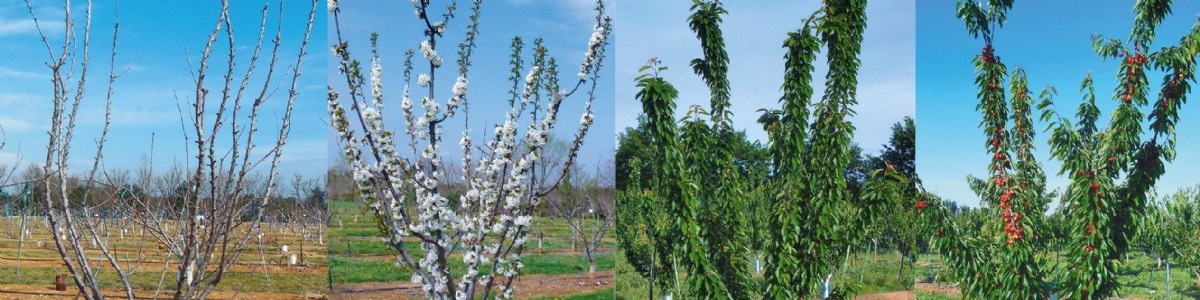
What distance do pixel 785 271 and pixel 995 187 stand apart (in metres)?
1.42

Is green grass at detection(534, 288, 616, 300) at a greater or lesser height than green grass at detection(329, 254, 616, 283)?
lesser

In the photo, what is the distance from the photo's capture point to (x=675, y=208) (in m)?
3.94

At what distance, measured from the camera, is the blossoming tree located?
350 centimetres

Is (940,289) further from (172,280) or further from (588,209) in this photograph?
(172,280)

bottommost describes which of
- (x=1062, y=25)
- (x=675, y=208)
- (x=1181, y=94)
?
(x=675, y=208)

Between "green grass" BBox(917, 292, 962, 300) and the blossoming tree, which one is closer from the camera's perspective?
the blossoming tree

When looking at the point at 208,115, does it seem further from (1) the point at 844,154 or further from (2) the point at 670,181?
(1) the point at 844,154

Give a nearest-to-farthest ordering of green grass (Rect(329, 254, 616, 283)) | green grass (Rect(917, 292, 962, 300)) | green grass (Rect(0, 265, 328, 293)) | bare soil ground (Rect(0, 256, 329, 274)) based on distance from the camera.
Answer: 1. green grass (Rect(329, 254, 616, 283))
2. green grass (Rect(917, 292, 962, 300))
3. green grass (Rect(0, 265, 328, 293))
4. bare soil ground (Rect(0, 256, 329, 274))

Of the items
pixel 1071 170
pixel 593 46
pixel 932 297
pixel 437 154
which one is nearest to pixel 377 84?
pixel 437 154

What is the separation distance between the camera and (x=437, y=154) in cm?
355

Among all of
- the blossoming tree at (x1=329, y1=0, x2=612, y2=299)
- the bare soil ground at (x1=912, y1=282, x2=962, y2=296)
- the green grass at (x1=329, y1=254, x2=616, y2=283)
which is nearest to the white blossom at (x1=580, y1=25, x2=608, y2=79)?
the blossoming tree at (x1=329, y1=0, x2=612, y2=299)

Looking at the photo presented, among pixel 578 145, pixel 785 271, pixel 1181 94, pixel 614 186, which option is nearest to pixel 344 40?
pixel 578 145

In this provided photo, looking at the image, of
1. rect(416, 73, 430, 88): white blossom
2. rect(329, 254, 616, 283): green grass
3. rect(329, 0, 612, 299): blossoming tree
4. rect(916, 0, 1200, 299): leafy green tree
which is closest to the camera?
rect(329, 0, 612, 299): blossoming tree

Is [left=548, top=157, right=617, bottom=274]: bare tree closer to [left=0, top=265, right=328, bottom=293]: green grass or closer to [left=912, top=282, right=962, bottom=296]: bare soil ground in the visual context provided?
[left=912, top=282, right=962, bottom=296]: bare soil ground
